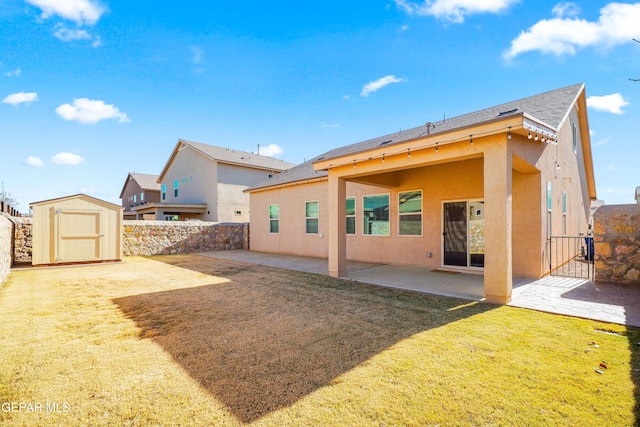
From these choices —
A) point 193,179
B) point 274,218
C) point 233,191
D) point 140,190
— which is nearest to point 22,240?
point 274,218

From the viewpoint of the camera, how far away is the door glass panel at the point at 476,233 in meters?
8.39

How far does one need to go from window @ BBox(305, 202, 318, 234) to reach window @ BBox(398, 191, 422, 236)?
4050 mm

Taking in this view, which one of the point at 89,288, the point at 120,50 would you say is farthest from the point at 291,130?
the point at 89,288

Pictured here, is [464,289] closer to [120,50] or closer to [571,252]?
[571,252]

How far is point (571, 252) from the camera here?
1066 centimetres

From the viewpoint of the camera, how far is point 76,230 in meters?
10.7

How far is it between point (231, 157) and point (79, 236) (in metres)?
12.0

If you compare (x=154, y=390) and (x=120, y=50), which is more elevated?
(x=120, y=50)

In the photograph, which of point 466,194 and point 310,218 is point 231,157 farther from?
point 466,194

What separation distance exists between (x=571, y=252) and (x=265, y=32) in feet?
45.3

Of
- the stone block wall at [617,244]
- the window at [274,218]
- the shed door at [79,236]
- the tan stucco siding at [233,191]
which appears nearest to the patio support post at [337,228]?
the stone block wall at [617,244]

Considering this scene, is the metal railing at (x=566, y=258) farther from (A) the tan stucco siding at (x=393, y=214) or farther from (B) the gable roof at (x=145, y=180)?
(B) the gable roof at (x=145, y=180)

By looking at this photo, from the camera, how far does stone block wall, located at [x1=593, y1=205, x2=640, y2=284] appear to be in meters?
6.76

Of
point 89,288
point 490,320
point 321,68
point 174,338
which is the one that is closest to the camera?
point 174,338
